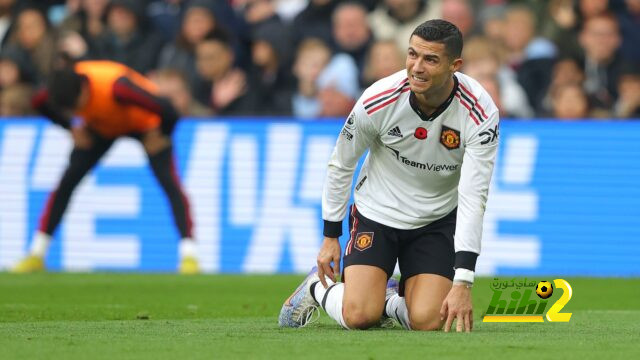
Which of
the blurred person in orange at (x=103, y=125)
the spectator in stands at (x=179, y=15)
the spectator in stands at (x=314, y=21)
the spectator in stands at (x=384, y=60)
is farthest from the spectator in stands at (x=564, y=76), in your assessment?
the blurred person in orange at (x=103, y=125)

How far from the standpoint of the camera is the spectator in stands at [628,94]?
15.0m

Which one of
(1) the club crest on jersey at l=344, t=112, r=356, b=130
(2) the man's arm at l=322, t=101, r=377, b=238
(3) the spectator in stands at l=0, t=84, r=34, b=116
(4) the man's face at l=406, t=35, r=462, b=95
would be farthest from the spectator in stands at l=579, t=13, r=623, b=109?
(4) the man's face at l=406, t=35, r=462, b=95

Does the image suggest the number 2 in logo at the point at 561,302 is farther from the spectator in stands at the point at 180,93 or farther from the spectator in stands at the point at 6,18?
the spectator in stands at the point at 6,18

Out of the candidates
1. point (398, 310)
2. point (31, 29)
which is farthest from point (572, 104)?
point (31, 29)

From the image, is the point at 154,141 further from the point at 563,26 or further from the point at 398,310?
the point at 398,310

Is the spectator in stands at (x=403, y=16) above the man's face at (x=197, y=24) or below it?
above

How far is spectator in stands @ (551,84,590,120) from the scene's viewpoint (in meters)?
15.0

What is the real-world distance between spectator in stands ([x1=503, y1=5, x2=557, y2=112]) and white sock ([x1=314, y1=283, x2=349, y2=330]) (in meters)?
8.11

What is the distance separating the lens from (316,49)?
16750 mm

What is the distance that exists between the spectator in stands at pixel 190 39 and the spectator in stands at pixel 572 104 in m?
4.85

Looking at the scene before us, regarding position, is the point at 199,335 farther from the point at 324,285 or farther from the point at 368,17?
the point at 368,17

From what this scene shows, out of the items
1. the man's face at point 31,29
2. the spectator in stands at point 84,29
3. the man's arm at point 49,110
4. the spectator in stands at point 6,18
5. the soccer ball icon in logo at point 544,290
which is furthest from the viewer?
the spectator in stands at point 6,18

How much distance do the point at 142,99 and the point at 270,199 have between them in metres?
2.34

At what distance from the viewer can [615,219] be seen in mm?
14367
